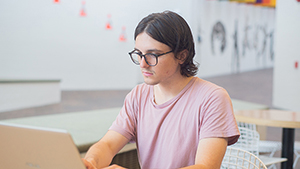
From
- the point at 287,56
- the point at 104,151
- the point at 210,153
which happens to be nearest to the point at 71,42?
the point at 287,56

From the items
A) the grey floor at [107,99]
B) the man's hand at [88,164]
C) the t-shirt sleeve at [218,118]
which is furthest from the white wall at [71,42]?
the man's hand at [88,164]

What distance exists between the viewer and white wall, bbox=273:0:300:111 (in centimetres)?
633

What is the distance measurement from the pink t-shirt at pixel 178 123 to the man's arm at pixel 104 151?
32 millimetres

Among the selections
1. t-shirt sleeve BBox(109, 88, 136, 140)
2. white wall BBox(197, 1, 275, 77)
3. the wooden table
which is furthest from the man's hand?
white wall BBox(197, 1, 275, 77)

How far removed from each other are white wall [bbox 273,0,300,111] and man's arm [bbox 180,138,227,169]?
5.68 m

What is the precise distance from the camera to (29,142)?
83cm

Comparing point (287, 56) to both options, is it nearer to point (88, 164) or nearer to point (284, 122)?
point (284, 122)

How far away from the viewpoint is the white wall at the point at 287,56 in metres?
6.33

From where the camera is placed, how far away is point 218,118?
1229 millimetres

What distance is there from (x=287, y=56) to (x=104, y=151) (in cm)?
611

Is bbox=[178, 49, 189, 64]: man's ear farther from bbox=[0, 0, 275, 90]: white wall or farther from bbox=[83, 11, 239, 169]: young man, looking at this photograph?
bbox=[0, 0, 275, 90]: white wall

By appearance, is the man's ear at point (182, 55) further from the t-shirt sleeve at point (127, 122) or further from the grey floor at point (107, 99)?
the grey floor at point (107, 99)

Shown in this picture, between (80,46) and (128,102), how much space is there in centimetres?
736

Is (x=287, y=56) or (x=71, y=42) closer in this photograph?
(x=287, y=56)
